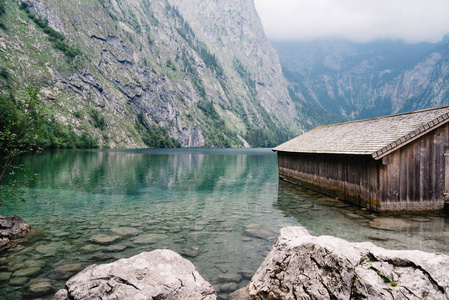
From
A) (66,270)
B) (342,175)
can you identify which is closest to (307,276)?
(66,270)

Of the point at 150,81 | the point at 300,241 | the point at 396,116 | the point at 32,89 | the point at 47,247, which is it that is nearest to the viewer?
the point at 300,241

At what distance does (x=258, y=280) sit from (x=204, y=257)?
3187mm

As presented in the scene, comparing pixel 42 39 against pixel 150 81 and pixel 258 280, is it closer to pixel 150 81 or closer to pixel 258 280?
pixel 150 81

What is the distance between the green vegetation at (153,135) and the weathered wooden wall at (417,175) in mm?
158060

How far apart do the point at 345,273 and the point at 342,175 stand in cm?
1381

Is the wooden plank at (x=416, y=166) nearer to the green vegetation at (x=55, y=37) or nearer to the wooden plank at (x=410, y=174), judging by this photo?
the wooden plank at (x=410, y=174)

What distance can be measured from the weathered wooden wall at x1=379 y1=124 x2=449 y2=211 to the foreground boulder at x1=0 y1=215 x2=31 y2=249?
1679 centimetres

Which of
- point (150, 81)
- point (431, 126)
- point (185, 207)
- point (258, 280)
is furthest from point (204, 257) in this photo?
point (150, 81)

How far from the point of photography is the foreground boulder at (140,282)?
540 centimetres

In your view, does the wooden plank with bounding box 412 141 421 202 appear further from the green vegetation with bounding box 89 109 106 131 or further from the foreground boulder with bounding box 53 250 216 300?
the green vegetation with bounding box 89 109 106 131

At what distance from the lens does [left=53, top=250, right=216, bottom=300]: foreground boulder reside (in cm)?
540

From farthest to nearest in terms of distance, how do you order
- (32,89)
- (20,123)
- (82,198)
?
(82,198) → (20,123) → (32,89)

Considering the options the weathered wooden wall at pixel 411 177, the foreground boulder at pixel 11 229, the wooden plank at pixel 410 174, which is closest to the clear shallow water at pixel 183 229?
the foreground boulder at pixel 11 229

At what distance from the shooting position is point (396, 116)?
1784 centimetres
